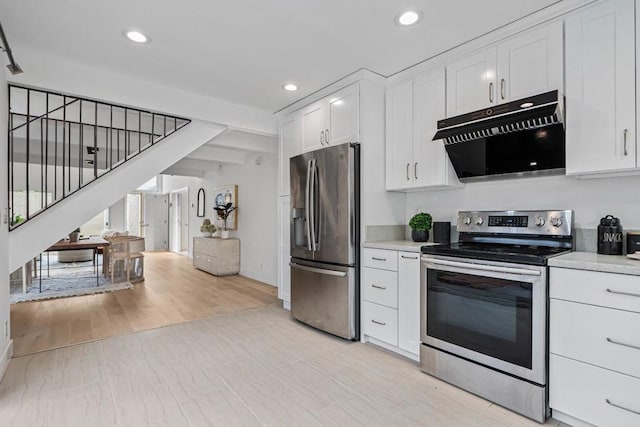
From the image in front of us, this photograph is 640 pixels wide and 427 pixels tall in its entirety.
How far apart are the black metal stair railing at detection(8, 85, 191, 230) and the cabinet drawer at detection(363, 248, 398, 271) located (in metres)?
2.53

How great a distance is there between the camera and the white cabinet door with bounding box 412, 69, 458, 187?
2.71 m

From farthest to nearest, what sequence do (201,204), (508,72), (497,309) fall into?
(201,204) < (508,72) < (497,309)

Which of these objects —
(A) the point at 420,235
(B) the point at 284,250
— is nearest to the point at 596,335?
(A) the point at 420,235

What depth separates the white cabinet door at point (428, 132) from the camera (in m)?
2.71

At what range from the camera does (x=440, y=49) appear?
2.63 meters

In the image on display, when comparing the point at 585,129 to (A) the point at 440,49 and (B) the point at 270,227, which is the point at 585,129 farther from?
(B) the point at 270,227

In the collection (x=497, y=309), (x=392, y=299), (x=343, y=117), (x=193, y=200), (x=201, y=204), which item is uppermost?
(x=343, y=117)

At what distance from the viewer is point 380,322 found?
283cm

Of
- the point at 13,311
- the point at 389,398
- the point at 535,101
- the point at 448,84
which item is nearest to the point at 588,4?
the point at 535,101

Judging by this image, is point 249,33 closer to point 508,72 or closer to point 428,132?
point 428,132

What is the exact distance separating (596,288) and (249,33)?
2739mm

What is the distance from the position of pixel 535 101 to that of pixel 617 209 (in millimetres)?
891

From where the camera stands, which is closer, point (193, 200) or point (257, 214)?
point (257, 214)

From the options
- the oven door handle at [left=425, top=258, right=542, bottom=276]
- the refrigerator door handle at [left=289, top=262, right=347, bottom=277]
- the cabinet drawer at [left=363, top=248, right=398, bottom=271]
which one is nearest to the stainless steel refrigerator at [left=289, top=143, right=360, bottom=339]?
the refrigerator door handle at [left=289, top=262, right=347, bottom=277]
